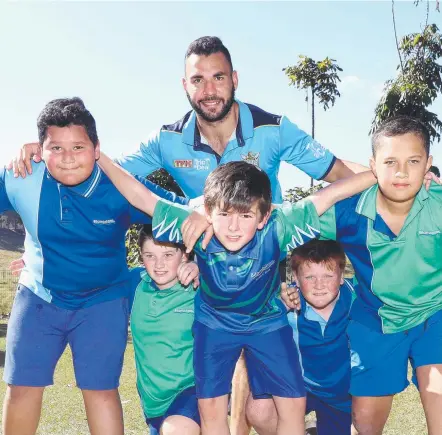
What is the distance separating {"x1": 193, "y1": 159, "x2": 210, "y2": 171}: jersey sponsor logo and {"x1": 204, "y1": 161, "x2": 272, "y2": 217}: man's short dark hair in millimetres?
762

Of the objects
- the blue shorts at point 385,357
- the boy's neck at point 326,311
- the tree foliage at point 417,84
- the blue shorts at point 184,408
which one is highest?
the tree foliage at point 417,84

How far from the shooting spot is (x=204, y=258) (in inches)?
120

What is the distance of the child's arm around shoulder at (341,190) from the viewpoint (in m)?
3.09

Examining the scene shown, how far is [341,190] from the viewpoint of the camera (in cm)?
314

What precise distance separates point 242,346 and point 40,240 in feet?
4.20

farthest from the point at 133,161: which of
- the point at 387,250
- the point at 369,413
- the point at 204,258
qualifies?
the point at 369,413

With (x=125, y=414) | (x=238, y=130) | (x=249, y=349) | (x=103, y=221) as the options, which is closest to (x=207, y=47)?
(x=238, y=130)

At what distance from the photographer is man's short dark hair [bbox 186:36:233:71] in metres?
3.85

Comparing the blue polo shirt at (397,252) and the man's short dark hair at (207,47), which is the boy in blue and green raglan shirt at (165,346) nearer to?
the blue polo shirt at (397,252)

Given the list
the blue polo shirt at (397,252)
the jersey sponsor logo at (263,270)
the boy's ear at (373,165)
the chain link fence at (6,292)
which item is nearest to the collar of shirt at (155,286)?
the jersey sponsor logo at (263,270)

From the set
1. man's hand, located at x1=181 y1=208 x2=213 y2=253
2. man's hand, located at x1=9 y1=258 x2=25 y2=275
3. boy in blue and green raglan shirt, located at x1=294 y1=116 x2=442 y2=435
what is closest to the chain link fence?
man's hand, located at x1=9 y1=258 x2=25 y2=275

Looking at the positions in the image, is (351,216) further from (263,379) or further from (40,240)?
(40,240)

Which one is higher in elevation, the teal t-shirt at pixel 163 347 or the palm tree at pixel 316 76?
the palm tree at pixel 316 76

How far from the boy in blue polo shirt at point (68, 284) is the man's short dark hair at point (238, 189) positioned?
0.53 meters
